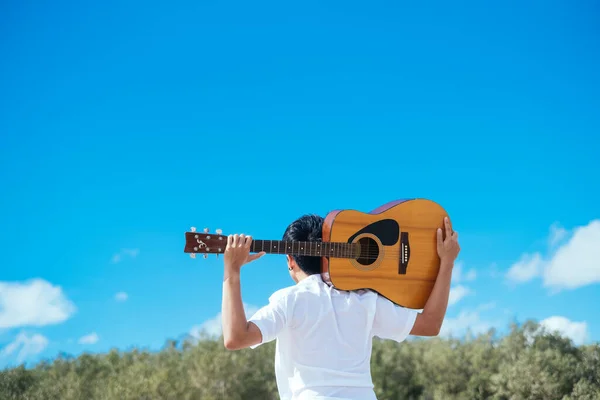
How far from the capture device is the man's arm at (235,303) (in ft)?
8.90

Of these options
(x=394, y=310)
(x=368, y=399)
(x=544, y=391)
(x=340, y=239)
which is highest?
(x=544, y=391)

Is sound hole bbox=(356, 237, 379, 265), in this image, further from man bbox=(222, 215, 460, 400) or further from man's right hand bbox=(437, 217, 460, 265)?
man's right hand bbox=(437, 217, 460, 265)

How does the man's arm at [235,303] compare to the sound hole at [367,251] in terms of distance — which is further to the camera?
the sound hole at [367,251]

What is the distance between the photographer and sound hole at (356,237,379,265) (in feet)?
10.3

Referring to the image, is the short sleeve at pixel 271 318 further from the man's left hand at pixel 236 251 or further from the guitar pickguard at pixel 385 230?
the guitar pickguard at pixel 385 230

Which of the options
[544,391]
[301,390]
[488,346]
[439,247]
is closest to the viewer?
[301,390]

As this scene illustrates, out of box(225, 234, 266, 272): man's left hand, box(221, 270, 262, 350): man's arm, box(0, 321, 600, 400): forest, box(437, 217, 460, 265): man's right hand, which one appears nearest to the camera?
box(221, 270, 262, 350): man's arm

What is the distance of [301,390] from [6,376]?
66.5 ft

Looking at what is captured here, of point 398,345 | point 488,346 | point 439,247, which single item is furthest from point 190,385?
point 439,247

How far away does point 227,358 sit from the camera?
2070 centimetres

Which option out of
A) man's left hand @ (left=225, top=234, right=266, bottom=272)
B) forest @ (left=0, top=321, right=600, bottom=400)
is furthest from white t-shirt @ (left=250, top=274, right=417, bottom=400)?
forest @ (left=0, top=321, right=600, bottom=400)

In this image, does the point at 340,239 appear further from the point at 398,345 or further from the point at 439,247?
the point at 398,345

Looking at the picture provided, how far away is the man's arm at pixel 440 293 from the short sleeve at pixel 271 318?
2.47ft

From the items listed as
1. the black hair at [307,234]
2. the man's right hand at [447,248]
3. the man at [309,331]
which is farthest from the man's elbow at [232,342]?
the man's right hand at [447,248]
